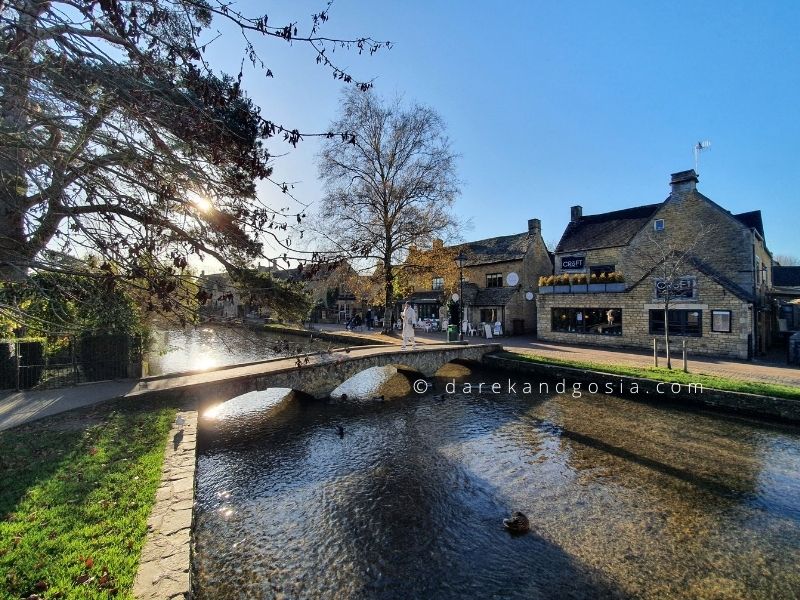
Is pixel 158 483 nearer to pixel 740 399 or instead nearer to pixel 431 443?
pixel 431 443

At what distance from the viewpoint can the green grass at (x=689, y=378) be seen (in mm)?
11758

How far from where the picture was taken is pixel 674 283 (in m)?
20.2

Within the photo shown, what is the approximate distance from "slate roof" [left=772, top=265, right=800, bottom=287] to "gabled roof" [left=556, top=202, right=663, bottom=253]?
72.8 ft

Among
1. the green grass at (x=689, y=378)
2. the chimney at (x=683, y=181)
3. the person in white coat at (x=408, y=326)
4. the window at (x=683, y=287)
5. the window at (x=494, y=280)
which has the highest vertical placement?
the chimney at (x=683, y=181)

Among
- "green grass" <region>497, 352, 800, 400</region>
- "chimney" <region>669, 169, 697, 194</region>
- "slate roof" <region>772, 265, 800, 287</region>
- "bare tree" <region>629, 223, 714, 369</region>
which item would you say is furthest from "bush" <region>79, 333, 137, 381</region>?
"slate roof" <region>772, 265, 800, 287</region>

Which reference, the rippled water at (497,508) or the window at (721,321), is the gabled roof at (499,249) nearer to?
the window at (721,321)

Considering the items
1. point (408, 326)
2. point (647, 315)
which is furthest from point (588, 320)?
point (408, 326)

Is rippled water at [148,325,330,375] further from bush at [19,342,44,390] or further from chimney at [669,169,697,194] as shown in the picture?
chimney at [669,169,697,194]

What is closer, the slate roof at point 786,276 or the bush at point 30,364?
the bush at point 30,364

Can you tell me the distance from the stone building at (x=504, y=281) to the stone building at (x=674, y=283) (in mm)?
3328

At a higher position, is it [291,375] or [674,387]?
[291,375]

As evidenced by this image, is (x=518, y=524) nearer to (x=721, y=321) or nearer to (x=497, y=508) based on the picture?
(x=497, y=508)

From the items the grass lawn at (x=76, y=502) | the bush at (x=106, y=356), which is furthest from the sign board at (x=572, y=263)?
the grass lawn at (x=76, y=502)

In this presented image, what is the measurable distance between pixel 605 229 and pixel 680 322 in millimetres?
8845
